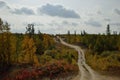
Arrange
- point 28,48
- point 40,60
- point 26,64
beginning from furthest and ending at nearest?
point 40,60
point 28,48
point 26,64

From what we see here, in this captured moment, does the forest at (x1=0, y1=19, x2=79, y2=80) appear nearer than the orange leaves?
Yes

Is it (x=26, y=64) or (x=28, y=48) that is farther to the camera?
(x=28, y=48)

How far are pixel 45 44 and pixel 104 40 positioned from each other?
89.8 ft

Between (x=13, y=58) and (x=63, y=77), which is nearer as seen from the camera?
(x=63, y=77)

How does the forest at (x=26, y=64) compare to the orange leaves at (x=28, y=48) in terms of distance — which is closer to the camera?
the forest at (x=26, y=64)

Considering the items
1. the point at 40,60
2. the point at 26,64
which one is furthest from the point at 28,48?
the point at 26,64

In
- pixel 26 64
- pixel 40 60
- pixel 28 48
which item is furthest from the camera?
pixel 40 60

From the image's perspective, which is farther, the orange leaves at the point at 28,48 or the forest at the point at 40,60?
the orange leaves at the point at 28,48

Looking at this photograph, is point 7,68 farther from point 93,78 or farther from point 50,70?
point 93,78

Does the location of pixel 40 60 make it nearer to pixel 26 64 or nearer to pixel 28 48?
pixel 28 48

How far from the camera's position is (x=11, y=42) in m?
76.6

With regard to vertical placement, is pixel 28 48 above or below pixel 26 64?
above

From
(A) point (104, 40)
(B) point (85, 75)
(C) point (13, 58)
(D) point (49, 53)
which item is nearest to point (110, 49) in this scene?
(A) point (104, 40)

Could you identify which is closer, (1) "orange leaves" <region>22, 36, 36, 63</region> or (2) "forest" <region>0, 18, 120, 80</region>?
(2) "forest" <region>0, 18, 120, 80</region>
